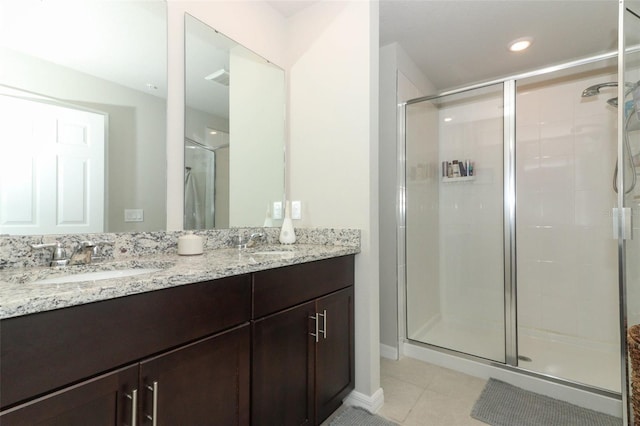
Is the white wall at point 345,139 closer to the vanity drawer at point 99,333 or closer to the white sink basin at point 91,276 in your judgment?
the vanity drawer at point 99,333

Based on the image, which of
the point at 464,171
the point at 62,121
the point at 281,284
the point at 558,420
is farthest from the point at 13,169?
the point at 464,171

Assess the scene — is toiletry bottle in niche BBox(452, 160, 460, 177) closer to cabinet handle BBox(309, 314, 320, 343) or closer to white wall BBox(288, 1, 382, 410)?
white wall BBox(288, 1, 382, 410)

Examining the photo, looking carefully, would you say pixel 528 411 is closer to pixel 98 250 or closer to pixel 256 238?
pixel 256 238

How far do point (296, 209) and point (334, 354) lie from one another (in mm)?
888

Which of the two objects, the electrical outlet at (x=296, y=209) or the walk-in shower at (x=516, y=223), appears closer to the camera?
the electrical outlet at (x=296, y=209)

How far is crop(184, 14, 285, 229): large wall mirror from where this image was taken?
1532 mm

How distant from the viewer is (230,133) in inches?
68.6

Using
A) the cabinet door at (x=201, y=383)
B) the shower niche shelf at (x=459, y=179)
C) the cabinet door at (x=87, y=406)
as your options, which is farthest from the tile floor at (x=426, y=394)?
the shower niche shelf at (x=459, y=179)

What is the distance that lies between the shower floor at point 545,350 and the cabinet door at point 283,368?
1377 millimetres

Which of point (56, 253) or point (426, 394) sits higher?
point (56, 253)

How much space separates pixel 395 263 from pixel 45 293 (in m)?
2.07

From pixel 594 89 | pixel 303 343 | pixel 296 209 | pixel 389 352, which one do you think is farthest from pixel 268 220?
pixel 594 89

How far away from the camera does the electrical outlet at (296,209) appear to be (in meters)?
1.93

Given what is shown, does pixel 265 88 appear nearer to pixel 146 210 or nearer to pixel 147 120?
pixel 147 120
